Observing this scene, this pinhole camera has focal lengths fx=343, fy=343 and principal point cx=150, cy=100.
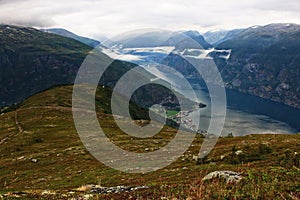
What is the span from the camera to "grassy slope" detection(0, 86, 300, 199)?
18719 millimetres

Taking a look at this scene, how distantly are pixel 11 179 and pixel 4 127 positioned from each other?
86.5 m

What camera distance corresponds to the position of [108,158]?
60.1m

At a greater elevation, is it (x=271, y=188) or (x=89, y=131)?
(x=271, y=188)

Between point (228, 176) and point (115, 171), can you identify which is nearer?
point (228, 176)

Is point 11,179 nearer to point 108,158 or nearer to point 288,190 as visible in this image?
point 108,158

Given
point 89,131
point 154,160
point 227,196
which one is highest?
point 227,196

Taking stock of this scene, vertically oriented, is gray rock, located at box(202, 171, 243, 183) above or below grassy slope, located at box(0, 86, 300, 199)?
above

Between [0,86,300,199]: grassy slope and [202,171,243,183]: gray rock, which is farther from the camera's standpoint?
[202,171,243,183]: gray rock

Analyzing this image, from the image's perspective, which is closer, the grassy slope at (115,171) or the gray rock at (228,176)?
the grassy slope at (115,171)

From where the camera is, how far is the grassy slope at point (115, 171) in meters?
18.7

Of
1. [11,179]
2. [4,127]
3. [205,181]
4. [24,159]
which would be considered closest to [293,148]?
[205,181]

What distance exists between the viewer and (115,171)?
152 ft

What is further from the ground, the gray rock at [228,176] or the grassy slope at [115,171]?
the gray rock at [228,176]

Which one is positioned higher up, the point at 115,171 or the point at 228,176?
the point at 228,176
